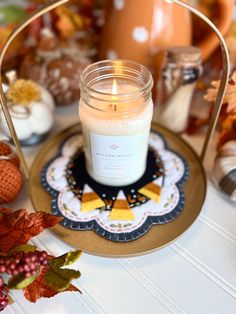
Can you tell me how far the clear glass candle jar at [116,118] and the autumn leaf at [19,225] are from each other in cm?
10

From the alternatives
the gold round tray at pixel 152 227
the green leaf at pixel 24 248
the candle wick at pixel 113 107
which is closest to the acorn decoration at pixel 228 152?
the gold round tray at pixel 152 227

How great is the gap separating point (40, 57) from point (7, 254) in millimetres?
354

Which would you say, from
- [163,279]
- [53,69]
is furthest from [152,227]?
[53,69]

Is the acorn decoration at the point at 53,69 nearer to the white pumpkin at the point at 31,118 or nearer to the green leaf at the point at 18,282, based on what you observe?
the white pumpkin at the point at 31,118

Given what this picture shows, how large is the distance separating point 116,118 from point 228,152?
0.58 ft

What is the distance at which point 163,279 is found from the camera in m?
0.43

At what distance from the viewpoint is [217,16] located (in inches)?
24.5

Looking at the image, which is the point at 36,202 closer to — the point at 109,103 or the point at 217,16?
the point at 109,103

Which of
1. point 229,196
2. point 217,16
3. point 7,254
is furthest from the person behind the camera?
point 217,16

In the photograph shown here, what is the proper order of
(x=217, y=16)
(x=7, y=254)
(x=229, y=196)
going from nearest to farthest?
(x=7, y=254) → (x=229, y=196) → (x=217, y=16)

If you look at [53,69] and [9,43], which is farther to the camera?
[53,69]

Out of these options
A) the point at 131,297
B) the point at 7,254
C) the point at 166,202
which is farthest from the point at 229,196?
the point at 7,254

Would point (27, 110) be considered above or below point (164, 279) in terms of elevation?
above

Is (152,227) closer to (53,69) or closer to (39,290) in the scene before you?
(39,290)
